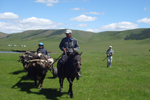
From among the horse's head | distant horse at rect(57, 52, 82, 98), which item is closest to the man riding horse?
distant horse at rect(57, 52, 82, 98)

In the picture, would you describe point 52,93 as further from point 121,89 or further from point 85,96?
point 121,89

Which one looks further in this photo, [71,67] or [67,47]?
[67,47]

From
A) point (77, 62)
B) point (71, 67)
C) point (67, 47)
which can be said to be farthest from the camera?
point (67, 47)

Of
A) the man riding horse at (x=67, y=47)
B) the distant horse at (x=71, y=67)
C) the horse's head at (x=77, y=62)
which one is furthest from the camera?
the man riding horse at (x=67, y=47)

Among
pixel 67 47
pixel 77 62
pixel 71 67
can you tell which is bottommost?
pixel 71 67

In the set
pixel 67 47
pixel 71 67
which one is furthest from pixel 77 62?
pixel 67 47

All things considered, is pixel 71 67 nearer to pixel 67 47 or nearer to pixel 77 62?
pixel 77 62

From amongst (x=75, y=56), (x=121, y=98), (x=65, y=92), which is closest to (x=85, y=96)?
(x=65, y=92)

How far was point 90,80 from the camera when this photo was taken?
13.6 m

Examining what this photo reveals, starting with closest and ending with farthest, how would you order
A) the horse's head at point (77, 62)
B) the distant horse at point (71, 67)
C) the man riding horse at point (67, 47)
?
the horse's head at point (77, 62), the distant horse at point (71, 67), the man riding horse at point (67, 47)

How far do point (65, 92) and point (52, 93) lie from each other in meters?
0.82

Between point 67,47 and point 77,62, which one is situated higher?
point 67,47

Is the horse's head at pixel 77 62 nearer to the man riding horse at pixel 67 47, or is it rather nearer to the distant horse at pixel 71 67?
the distant horse at pixel 71 67

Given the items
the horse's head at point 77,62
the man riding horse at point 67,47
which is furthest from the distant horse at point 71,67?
the man riding horse at point 67,47
